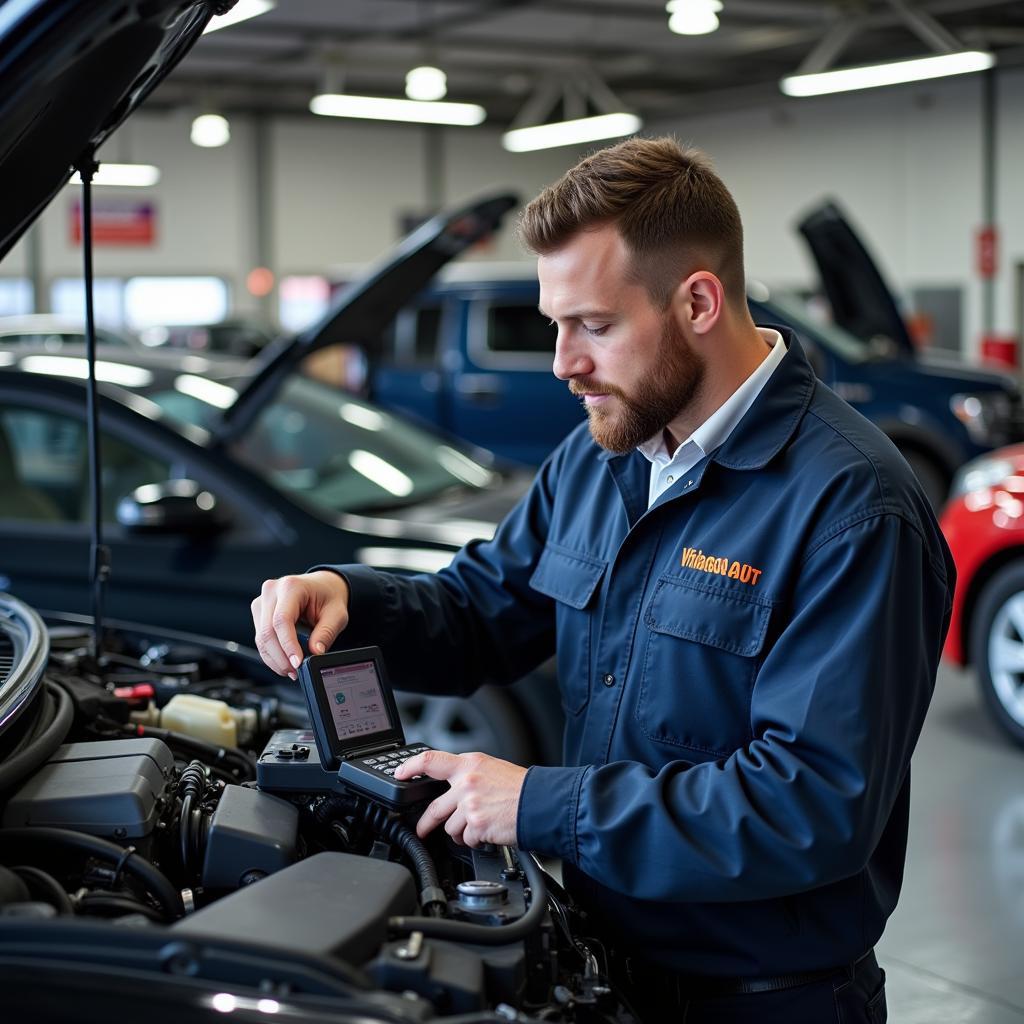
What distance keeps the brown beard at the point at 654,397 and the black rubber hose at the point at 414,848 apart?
0.57m

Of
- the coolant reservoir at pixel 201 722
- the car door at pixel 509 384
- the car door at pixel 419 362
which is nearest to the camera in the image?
the coolant reservoir at pixel 201 722

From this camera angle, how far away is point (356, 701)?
6.00 feet

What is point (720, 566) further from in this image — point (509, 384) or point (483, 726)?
point (509, 384)

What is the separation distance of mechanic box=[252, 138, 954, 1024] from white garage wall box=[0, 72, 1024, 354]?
14750mm

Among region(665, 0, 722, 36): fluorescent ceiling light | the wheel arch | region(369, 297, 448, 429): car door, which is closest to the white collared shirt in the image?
the wheel arch

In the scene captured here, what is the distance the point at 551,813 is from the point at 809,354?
7590 millimetres

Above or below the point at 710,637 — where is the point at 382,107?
above

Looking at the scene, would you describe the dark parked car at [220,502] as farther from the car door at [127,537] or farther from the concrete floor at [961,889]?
the concrete floor at [961,889]

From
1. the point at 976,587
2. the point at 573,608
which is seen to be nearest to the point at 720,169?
the point at 976,587

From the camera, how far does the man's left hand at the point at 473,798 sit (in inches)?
63.3

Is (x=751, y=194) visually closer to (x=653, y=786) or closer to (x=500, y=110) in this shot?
(x=500, y=110)

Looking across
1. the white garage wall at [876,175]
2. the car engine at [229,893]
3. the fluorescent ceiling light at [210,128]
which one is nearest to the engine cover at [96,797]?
the car engine at [229,893]

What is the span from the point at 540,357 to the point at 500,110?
12.5m

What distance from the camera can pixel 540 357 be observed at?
9414 mm
